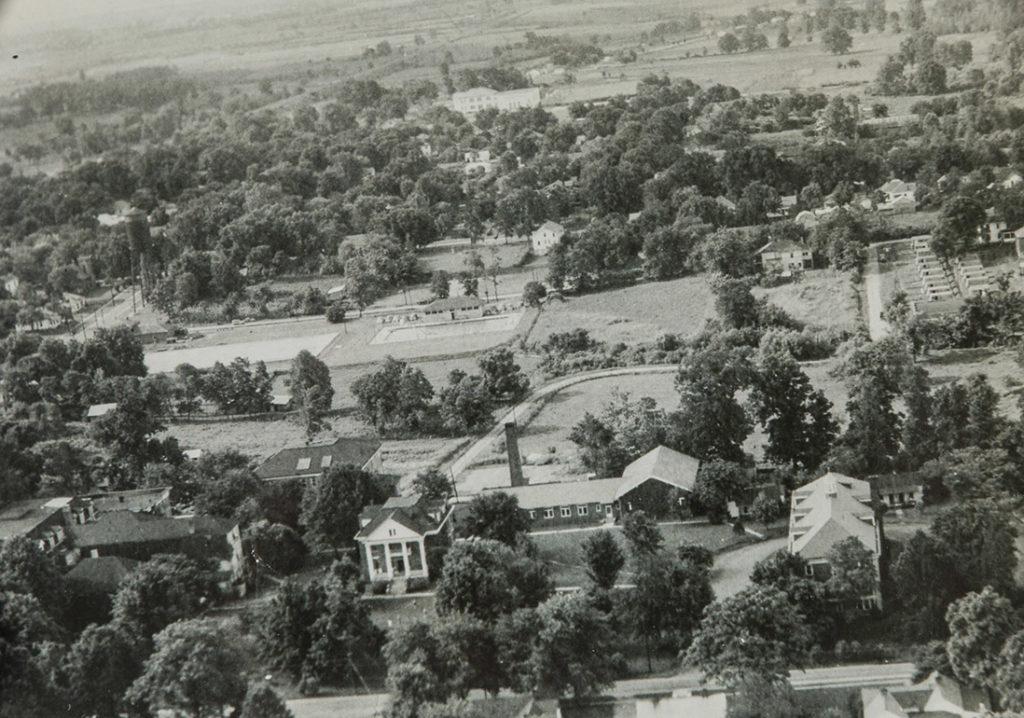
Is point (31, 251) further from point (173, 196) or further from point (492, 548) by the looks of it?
point (492, 548)

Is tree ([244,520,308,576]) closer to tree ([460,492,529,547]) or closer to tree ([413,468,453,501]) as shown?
tree ([413,468,453,501])

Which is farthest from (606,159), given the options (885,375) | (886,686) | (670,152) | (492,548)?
(886,686)

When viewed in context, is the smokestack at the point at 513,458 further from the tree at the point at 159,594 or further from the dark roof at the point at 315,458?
the tree at the point at 159,594

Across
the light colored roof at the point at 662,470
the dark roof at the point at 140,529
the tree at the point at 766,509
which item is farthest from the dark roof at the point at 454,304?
the tree at the point at 766,509

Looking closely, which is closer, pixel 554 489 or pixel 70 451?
pixel 554 489

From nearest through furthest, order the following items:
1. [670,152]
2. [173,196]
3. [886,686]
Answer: [886,686]
[670,152]
[173,196]
